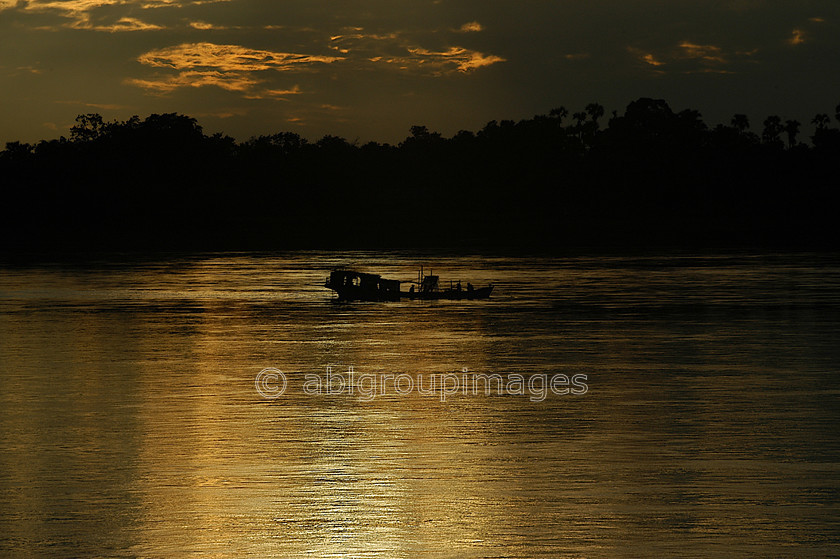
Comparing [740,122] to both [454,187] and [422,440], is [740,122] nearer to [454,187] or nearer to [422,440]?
[454,187]

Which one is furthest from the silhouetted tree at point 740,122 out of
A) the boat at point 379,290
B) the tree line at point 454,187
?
the boat at point 379,290

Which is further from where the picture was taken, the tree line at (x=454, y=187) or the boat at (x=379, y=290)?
the tree line at (x=454, y=187)

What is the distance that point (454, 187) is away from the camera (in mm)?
166750

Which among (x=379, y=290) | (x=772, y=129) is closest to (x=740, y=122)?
(x=772, y=129)

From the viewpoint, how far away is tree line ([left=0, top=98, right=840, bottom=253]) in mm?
153625

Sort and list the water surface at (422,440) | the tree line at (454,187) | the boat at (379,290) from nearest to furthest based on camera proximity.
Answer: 1. the water surface at (422,440)
2. the boat at (379,290)
3. the tree line at (454,187)

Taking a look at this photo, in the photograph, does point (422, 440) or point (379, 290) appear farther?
point (379, 290)

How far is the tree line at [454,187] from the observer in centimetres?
15362

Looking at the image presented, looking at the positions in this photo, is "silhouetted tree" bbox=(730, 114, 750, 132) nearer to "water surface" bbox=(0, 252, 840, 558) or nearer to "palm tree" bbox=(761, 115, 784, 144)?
"palm tree" bbox=(761, 115, 784, 144)

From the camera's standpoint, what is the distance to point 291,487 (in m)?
17.2

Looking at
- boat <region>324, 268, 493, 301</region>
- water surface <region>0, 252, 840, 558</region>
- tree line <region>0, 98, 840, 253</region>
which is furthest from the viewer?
tree line <region>0, 98, 840, 253</region>

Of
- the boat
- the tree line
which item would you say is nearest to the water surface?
the boat

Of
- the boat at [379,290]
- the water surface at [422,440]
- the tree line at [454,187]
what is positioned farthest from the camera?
the tree line at [454,187]

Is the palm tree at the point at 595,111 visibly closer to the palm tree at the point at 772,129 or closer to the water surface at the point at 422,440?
the palm tree at the point at 772,129
